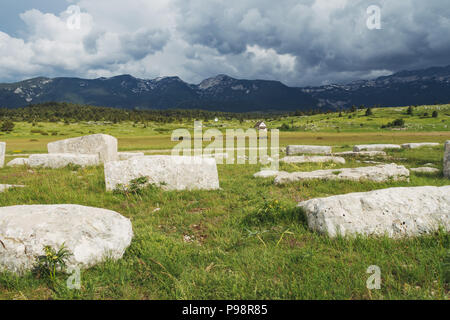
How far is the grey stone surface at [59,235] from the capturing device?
3.68 metres

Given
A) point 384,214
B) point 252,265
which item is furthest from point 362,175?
point 252,265

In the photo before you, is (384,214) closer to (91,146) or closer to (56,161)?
(56,161)

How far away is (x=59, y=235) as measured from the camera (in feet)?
12.6

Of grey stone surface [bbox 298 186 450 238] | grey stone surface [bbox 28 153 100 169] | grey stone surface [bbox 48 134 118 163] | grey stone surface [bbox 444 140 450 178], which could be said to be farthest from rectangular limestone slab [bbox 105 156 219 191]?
grey stone surface [bbox 48 134 118 163]

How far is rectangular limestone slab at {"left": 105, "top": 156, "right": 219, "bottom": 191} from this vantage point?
8.61m

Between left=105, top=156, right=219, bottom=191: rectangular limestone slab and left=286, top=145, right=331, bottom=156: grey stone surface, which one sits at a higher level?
left=105, top=156, right=219, bottom=191: rectangular limestone slab

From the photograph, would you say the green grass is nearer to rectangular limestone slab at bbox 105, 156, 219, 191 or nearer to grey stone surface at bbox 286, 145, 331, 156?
rectangular limestone slab at bbox 105, 156, 219, 191

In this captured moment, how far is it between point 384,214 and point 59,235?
5856mm

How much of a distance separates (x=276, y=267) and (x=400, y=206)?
3.03m

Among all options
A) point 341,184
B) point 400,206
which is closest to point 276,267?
point 400,206

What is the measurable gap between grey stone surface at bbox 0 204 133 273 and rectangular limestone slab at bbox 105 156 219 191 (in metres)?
4.02

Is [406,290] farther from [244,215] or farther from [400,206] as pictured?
[244,215]

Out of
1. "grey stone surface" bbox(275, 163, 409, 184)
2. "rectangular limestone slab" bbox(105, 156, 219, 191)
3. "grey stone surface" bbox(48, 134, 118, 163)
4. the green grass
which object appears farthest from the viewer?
"grey stone surface" bbox(48, 134, 118, 163)

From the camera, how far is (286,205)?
20.1ft
